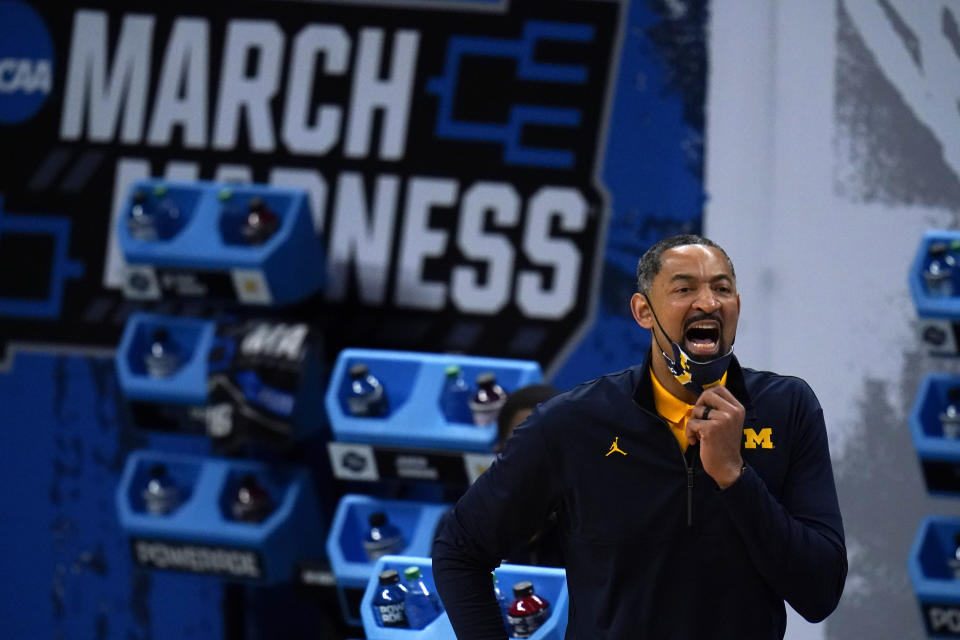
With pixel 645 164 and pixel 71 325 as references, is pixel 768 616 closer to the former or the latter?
pixel 645 164

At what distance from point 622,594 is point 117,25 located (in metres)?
3.65

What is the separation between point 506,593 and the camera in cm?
249

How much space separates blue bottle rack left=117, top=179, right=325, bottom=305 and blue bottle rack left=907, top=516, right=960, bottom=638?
1967mm

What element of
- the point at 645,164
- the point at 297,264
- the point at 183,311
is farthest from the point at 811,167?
the point at 183,311

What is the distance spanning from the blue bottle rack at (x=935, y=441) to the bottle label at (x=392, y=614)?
70.4 inches

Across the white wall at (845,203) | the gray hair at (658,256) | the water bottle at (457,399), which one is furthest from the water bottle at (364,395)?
the gray hair at (658,256)

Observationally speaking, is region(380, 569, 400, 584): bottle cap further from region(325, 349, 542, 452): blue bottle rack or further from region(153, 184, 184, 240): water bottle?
region(153, 184, 184, 240): water bottle

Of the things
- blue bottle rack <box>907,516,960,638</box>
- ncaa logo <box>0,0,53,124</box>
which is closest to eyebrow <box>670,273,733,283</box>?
blue bottle rack <box>907,516,960,638</box>

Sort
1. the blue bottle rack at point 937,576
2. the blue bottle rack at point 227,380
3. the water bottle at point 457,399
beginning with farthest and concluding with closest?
1. the blue bottle rack at point 227,380
2. the water bottle at point 457,399
3. the blue bottle rack at point 937,576

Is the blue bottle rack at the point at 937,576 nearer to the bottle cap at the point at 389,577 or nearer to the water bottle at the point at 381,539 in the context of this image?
the water bottle at the point at 381,539

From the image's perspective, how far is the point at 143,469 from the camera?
4.53 m

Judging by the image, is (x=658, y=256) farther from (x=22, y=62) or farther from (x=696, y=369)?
(x=22, y=62)

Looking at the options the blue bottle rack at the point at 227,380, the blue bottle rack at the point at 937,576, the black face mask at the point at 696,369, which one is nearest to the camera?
the black face mask at the point at 696,369

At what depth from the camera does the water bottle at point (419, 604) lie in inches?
100
